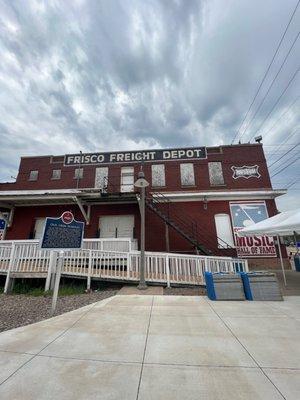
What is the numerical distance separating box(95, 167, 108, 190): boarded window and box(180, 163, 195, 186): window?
21.5 ft

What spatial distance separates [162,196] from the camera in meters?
16.6

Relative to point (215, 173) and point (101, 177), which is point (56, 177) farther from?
point (215, 173)

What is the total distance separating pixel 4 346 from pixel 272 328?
5.34m

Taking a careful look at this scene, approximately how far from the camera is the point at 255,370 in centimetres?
298

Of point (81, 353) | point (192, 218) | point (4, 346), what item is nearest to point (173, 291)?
point (81, 353)

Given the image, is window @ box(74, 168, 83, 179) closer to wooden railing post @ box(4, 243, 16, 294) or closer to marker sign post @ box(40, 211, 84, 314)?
wooden railing post @ box(4, 243, 16, 294)

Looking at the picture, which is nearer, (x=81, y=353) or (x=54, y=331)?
(x=81, y=353)

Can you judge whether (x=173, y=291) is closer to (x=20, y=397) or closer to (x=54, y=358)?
(x=54, y=358)

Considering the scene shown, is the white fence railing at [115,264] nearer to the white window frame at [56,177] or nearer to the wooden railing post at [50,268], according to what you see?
the wooden railing post at [50,268]

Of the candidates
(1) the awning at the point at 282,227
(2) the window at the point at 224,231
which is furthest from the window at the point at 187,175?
(1) the awning at the point at 282,227

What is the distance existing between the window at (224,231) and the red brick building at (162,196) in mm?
68

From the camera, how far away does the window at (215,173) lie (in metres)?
17.1

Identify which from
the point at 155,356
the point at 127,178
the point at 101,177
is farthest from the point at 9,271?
the point at 127,178

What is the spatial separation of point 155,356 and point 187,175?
50.2 ft
